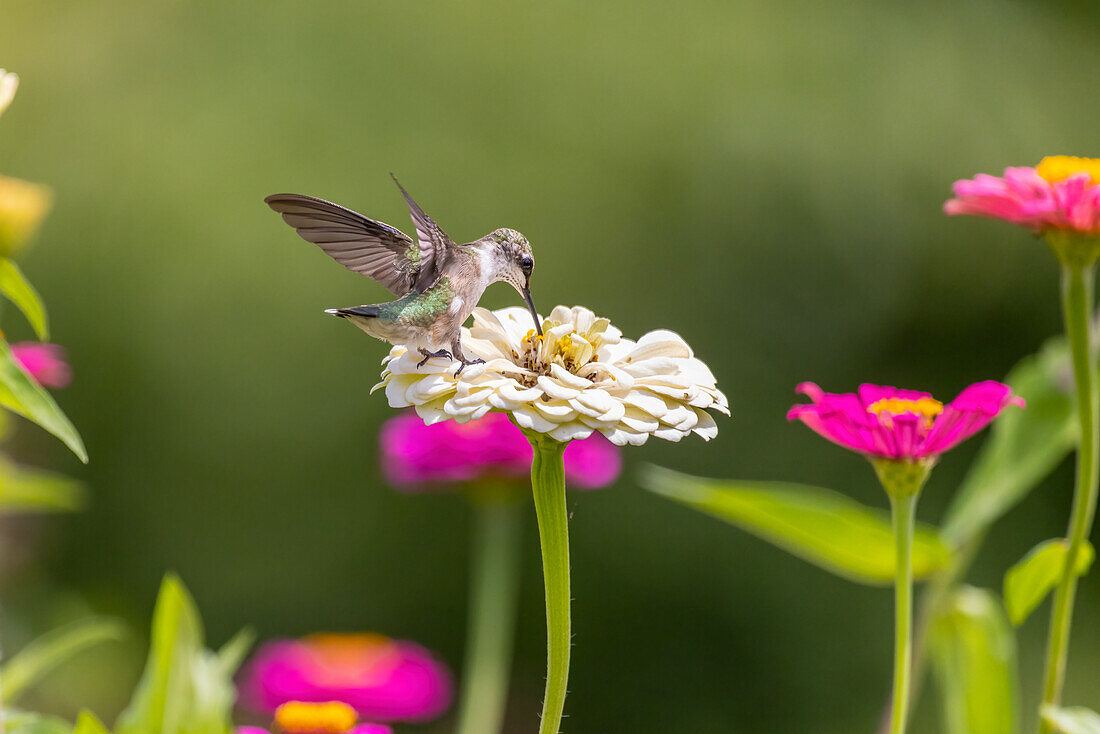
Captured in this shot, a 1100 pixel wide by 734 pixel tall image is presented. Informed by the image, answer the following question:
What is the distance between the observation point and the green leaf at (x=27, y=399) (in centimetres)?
33

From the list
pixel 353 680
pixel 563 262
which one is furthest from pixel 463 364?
pixel 563 262

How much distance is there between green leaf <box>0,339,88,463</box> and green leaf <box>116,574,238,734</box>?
11cm

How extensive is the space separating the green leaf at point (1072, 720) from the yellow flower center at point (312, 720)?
0.90 feet

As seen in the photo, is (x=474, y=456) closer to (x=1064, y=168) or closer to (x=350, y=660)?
(x=350, y=660)

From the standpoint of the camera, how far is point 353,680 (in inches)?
40.2

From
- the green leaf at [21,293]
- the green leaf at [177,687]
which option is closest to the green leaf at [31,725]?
the green leaf at [177,687]

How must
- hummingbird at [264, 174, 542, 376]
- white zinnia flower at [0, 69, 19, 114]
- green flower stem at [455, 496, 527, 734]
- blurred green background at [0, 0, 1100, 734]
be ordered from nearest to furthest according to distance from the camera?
1. white zinnia flower at [0, 69, 19, 114]
2. hummingbird at [264, 174, 542, 376]
3. green flower stem at [455, 496, 527, 734]
4. blurred green background at [0, 0, 1100, 734]

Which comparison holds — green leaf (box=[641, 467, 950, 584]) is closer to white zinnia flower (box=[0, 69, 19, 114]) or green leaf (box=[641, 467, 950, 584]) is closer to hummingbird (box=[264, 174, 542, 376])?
hummingbird (box=[264, 174, 542, 376])

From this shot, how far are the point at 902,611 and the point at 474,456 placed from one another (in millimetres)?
507

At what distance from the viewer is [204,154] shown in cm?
235

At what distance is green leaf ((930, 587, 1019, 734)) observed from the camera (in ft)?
1.64

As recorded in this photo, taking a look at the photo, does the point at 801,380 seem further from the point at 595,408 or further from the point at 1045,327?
the point at 595,408

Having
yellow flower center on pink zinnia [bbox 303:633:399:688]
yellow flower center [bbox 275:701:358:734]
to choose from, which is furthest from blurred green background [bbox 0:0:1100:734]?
yellow flower center [bbox 275:701:358:734]

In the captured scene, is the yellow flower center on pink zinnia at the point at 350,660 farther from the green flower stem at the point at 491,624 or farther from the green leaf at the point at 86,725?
the green leaf at the point at 86,725
